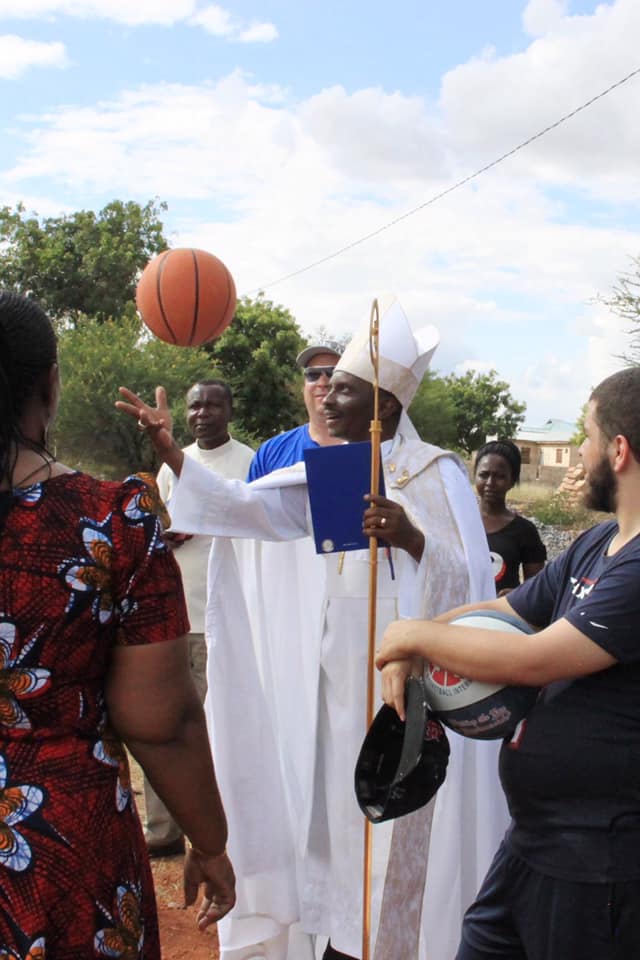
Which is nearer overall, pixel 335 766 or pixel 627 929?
pixel 627 929

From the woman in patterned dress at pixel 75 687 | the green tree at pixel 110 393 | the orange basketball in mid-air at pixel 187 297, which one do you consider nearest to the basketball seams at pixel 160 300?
the orange basketball in mid-air at pixel 187 297

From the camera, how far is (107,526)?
1857 mm

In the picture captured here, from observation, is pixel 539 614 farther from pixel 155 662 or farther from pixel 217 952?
pixel 217 952

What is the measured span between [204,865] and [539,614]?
110 centimetres

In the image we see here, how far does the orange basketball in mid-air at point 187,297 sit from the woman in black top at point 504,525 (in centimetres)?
400

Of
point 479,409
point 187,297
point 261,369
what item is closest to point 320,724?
point 187,297

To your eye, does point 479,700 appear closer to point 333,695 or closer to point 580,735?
point 580,735

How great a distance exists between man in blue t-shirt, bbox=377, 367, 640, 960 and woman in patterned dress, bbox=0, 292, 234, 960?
705mm

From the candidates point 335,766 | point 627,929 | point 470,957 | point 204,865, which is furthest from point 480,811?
point 204,865

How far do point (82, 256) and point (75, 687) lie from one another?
126ft

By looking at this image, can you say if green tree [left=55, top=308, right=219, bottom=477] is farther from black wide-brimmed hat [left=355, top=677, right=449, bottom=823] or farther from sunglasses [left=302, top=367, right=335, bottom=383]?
black wide-brimmed hat [left=355, top=677, right=449, bottom=823]

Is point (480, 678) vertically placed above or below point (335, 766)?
above

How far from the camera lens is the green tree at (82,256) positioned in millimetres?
37750

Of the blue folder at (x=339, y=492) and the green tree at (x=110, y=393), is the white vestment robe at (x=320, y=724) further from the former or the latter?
the green tree at (x=110, y=393)
